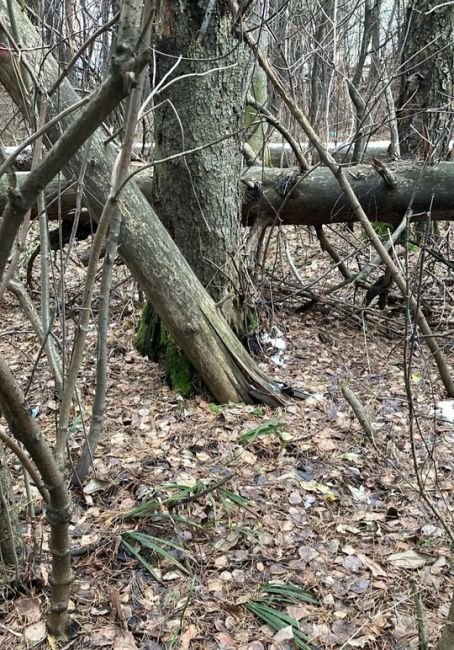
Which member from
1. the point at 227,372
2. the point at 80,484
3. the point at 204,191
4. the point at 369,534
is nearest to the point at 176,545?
the point at 80,484

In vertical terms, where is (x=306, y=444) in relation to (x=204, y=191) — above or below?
below

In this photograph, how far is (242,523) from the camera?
272 cm

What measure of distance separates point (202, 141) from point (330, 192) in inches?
53.5

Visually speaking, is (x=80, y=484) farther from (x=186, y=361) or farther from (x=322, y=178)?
(x=322, y=178)

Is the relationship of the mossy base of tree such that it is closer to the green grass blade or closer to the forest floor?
the forest floor

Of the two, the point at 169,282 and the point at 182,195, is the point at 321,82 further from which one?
the point at 169,282

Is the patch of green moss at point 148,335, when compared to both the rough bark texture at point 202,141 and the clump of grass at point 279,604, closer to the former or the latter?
the rough bark texture at point 202,141

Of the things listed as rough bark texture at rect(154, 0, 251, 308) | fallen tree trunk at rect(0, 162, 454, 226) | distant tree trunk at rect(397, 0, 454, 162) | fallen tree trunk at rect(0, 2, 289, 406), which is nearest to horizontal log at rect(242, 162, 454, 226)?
fallen tree trunk at rect(0, 162, 454, 226)

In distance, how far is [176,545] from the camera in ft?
8.38

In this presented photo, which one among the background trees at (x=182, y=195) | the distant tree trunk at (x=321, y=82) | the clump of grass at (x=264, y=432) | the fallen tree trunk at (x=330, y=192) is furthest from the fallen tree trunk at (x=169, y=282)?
the distant tree trunk at (x=321, y=82)

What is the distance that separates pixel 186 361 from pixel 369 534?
171 centimetres

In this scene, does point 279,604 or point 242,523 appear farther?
point 242,523

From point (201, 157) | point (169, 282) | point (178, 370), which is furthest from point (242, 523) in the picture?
point (201, 157)

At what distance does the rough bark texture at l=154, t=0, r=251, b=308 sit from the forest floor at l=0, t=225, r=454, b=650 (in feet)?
3.31
